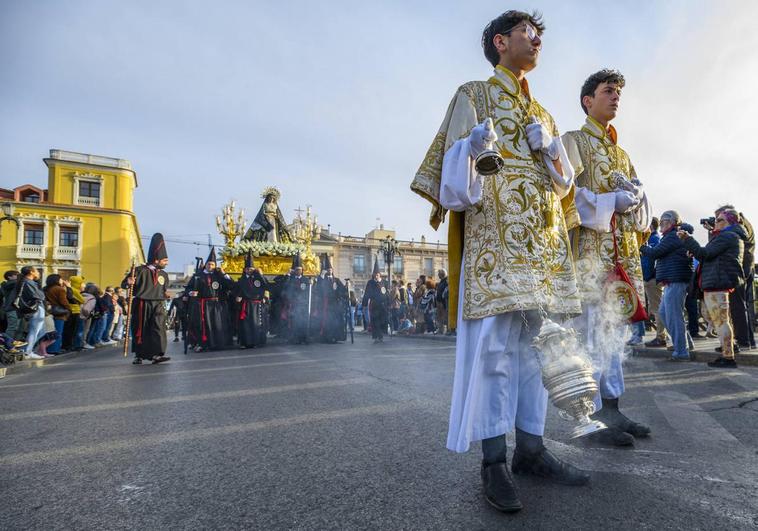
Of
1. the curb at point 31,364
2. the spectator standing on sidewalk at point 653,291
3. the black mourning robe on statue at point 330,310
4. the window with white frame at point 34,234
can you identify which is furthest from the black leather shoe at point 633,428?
the window with white frame at point 34,234

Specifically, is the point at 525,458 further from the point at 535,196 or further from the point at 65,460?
the point at 65,460

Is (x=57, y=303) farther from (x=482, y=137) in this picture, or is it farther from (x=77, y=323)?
(x=482, y=137)

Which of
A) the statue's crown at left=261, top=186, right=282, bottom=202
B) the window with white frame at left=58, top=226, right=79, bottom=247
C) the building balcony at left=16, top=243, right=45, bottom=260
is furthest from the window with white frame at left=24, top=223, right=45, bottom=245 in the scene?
the statue's crown at left=261, top=186, right=282, bottom=202

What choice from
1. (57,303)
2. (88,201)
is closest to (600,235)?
(57,303)

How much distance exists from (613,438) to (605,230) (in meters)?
1.26

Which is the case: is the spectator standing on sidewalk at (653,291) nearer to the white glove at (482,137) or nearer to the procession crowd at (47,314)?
the white glove at (482,137)

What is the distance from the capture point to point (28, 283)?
919 centimetres

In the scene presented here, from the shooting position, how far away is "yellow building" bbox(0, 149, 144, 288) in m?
37.6

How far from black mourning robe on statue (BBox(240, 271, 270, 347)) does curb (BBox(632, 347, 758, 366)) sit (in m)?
8.75

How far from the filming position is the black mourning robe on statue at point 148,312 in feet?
28.6

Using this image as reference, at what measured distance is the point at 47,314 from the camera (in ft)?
34.8

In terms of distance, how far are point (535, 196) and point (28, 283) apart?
33.2 feet

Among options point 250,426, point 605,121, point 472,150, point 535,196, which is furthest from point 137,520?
point 605,121

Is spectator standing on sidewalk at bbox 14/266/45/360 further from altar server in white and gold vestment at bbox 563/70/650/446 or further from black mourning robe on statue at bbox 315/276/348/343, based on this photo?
altar server in white and gold vestment at bbox 563/70/650/446
